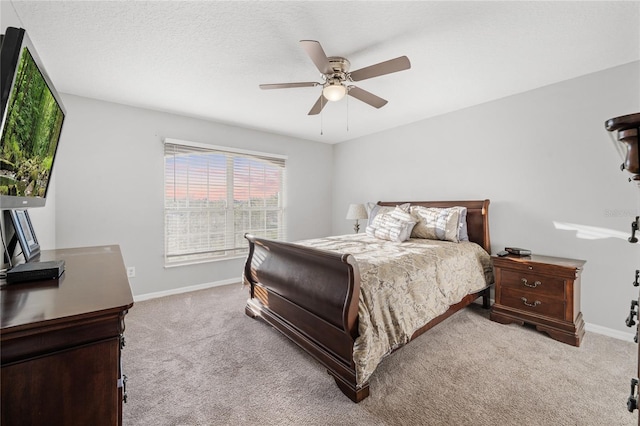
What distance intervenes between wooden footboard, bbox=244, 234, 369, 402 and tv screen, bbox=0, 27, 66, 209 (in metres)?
1.55

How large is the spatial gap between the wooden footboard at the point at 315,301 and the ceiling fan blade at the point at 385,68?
54.3 inches

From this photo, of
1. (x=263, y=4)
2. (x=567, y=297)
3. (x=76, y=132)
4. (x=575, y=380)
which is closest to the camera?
(x=263, y=4)

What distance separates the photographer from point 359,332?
172 centimetres

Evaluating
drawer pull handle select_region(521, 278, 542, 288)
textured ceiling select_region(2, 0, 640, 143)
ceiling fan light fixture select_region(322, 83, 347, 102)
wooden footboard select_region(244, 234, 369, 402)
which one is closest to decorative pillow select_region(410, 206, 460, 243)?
drawer pull handle select_region(521, 278, 542, 288)

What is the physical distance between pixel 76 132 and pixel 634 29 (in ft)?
17.1

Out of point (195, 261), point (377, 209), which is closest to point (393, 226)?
point (377, 209)

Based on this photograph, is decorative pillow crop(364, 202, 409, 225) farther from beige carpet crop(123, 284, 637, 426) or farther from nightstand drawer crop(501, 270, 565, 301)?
beige carpet crop(123, 284, 637, 426)

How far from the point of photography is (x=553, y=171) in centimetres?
284

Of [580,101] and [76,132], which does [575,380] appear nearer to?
[580,101]

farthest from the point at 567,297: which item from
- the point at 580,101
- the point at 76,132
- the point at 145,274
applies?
the point at 76,132

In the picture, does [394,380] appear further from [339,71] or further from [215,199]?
[215,199]

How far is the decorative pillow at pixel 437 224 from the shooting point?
3166 millimetres

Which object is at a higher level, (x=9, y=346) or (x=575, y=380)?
(x=9, y=346)

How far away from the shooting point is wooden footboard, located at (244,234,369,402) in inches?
67.4
